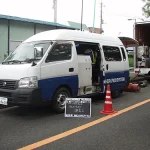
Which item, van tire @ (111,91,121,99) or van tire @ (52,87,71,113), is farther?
van tire @ (111,91,121,99)

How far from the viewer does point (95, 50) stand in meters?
9.33

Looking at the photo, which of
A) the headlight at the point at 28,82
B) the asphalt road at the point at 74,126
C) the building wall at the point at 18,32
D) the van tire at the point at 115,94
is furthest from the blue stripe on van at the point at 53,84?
the building wall at the point at 18,32

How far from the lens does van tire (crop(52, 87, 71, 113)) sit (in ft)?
24.4

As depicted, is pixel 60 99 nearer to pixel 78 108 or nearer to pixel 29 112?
pixel 78 108

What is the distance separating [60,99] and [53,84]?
21.2 inches

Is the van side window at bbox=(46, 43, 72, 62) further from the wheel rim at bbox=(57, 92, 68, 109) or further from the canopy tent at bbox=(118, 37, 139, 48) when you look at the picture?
the canopy tent at bbox=(118, 37, 139, 48)

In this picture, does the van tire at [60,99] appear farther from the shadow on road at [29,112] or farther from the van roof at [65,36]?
the van roof at [65,36]

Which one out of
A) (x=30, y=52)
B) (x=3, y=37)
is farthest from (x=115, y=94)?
(x=3, y=37)

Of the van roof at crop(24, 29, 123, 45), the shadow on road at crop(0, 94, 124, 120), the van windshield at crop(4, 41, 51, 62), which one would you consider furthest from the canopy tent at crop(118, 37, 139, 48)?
the shadow on road at crop(0, 94, 124, 120)

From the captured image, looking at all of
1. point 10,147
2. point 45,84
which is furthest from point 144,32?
point 10,147

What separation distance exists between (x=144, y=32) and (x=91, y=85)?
8.32 m

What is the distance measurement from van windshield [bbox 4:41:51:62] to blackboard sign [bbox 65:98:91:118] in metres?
1.38

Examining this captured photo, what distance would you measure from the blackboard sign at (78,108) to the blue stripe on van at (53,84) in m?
0.47

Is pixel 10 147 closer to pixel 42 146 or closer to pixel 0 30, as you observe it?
pixel 42 146
